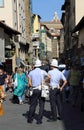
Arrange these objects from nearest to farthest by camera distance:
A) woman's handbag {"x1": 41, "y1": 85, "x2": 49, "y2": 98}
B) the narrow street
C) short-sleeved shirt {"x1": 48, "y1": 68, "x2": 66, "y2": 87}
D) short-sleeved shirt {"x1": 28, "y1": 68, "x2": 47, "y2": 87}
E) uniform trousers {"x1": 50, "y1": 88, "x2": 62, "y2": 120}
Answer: the narrow street
woman's handbag {"x1": 41, "y1": 85, "x2": 49, "y2": 98}
short-sleeved shirt {"x1": 28, "y1": 68, "x2": 47, "y2": 87}
uniform trousers {"x1": 50, "y1": 88, "x2": 62, "y2": 120}
short-sleeved shirt {"x1": 48, "y1": 68, "x2": 66, "y2": 87}

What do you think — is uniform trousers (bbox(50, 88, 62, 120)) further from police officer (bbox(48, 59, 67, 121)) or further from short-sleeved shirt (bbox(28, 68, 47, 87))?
short-sleeved shirt (bbox(28, 68, 47, 87))

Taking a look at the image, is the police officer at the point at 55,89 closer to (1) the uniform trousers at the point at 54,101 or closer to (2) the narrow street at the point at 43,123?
(1) the uniform trousers at the point at 54,101

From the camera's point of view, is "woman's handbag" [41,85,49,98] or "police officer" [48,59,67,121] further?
"police officer" [48,59,67,121]

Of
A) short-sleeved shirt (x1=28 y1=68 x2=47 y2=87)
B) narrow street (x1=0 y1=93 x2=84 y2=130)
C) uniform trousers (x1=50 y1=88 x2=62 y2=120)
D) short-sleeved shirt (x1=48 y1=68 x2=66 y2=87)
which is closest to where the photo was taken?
narrow street (x1=0 y1=93 x2=84 y2=130)

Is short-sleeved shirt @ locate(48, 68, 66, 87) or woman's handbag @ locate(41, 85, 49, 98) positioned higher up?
short-sleeved shirt @ locate(48, 68, 66, 87)

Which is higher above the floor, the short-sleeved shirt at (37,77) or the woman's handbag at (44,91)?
the short-sleeved shirt at (37,77)

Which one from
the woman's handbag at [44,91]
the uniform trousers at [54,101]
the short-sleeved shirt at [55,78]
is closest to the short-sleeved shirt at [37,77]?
the woman's handbag at [44,91]

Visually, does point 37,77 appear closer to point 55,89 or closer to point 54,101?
point 55,89

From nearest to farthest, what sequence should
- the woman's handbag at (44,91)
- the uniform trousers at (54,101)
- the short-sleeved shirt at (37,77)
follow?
the woman's handbag at (44,91)
the short-sleeved shirt at (37,77)
the uniform trousers at (54,101)

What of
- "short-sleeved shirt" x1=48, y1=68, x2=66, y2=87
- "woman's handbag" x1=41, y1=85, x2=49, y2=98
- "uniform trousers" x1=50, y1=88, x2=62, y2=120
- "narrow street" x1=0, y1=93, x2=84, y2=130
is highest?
"short-sleeved shirt" x1=48, y1=68, x2=66, y2=87

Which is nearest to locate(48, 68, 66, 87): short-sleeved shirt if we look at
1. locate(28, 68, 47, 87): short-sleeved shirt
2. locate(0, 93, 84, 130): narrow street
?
locate(28, 68, 47, 87): short-sleeved shirt

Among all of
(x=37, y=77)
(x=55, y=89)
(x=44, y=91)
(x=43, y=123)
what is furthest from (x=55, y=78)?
(x=43, y=123)

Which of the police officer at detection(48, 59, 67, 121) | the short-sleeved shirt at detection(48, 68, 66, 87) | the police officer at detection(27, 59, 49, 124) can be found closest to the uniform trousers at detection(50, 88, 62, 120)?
the police officer at detection(48, 59, 67, 121)

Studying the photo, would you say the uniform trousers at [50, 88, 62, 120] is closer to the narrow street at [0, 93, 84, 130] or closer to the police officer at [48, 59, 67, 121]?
the police officer at [48, 59, 67, 121]
